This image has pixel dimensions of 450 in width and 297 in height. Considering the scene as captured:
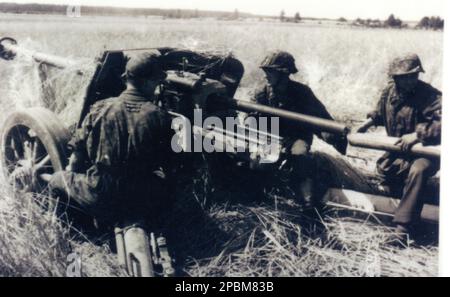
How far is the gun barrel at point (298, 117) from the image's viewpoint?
4637 millimetres

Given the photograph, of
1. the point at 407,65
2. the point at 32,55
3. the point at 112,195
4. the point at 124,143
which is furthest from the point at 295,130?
the point at 32,55

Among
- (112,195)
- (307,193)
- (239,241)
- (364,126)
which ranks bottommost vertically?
(239,241)

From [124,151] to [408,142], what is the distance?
2706mm

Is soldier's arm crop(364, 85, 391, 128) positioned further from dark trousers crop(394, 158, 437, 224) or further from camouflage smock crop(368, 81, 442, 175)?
dark trousers crop(394, 158, 437, 224)

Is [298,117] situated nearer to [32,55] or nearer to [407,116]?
[407,116]

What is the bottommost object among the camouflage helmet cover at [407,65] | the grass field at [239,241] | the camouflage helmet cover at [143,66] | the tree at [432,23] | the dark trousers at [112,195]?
the grass field at [239,241]

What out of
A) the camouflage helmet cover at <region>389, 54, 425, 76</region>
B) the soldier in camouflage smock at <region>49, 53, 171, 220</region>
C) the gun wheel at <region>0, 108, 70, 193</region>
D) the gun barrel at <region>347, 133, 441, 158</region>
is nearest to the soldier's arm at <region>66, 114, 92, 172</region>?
the soldier in camouflage smock at <region>49, 53, 171, 220</region>

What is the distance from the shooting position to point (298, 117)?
4.88m

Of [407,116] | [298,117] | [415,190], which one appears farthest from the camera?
[407,116]

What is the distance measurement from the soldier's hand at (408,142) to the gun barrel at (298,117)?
0.56 m

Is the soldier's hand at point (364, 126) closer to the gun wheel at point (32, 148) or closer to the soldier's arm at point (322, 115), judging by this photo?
the soldier's arm at point (322, 115)

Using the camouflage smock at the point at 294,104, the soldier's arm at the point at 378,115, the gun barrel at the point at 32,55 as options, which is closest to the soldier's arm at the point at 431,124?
the soldier's arm at the point at 378,115

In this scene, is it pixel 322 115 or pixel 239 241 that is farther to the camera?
pixel 322 115
